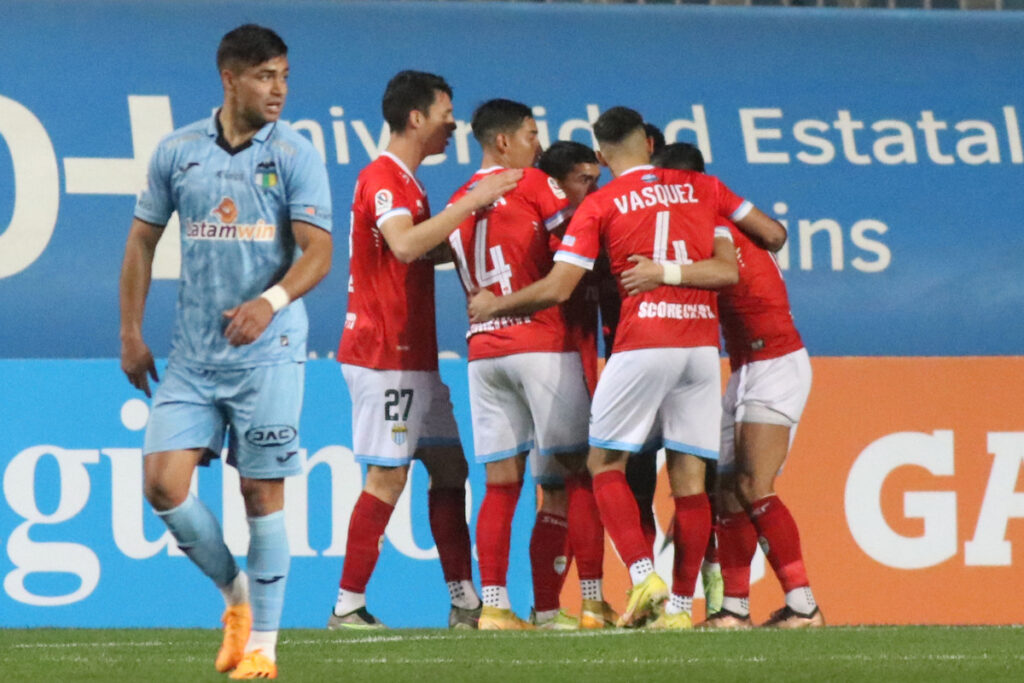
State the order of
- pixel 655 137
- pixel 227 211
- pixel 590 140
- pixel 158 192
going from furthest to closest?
1. pixel 590 140
2. pixel 655 137
3. pixel 158 192
4. pixel 227 211

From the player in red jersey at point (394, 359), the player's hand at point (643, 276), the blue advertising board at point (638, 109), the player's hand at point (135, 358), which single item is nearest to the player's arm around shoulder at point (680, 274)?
the player's hand at point (643, 276)

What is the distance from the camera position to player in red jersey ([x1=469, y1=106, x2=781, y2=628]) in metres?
6.82

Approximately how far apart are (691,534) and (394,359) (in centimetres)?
129

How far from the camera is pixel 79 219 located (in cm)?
967

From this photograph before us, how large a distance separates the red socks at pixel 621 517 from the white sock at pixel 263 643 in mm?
1877

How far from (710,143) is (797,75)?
64 cm

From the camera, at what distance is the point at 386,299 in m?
7.17

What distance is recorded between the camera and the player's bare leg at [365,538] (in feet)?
23.6

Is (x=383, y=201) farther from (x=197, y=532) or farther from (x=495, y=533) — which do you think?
(x=197, y=532)

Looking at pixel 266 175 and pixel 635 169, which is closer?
pixel 266 175

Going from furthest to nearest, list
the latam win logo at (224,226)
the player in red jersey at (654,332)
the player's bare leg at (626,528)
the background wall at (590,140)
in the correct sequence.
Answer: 1. the background wall at (590,140)
2. the player in red jersey at (654,332)
3. the player's bare leg at (626,528)
4. the latam win logo at (224,226)

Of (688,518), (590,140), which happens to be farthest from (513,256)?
(590,140)

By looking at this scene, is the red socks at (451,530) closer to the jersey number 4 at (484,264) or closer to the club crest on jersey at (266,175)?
the jersey number 4 at (484,264)

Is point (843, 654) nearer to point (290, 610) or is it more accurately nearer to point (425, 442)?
point (425, 442)
